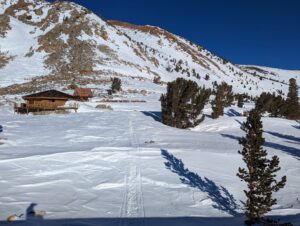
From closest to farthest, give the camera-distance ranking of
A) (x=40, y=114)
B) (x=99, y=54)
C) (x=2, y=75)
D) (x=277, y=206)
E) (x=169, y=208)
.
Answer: (x=169, y=208), (x=277, y=206), (x=40, y=114), (x=2, y=75), (x=99, y=54)

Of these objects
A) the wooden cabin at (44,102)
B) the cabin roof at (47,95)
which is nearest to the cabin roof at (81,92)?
the wooden cabin at (44,102)

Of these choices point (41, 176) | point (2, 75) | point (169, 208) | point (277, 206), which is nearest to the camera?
point (169, 208)

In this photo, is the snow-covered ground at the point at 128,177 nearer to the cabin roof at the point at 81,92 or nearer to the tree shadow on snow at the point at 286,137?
the tree shadow on snow at the point at 286,137

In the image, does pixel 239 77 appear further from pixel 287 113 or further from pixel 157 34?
pixel 287 113

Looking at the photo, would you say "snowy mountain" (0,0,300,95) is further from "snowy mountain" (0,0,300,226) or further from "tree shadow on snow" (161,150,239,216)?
"tree shadow on snow" (161,150,239,216)

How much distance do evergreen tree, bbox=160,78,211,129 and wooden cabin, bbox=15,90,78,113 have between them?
49.8ft

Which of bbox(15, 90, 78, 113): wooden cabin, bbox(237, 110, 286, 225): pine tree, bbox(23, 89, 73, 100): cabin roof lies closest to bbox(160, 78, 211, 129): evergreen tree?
bbox(15, 90, 78, 113): wooden cabin

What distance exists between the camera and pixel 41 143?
65.2 ft

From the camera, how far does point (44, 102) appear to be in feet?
141

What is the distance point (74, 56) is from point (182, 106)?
63.2 m

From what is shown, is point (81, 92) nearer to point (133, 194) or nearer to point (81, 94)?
point (81, 94)

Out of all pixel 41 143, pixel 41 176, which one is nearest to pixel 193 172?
pixel 41 176

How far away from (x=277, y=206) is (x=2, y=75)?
2980 inches

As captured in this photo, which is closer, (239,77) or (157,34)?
(239,77)
